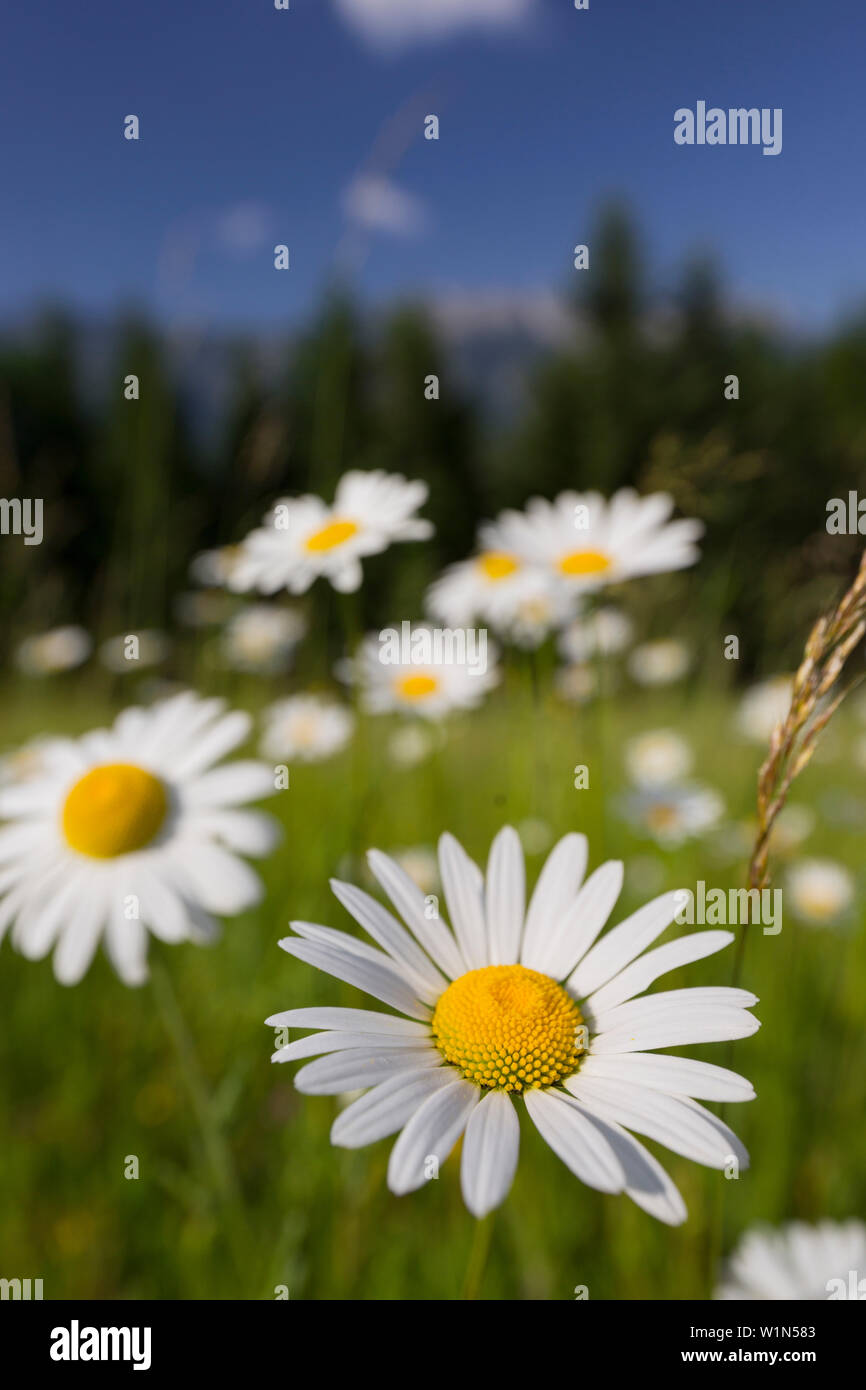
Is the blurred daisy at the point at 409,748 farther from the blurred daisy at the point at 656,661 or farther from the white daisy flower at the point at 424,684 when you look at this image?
the blurred daisy at the point at 656,661

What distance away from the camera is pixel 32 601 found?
136 inches

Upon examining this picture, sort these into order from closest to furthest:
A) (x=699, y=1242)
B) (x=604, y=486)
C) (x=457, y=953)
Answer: (x=457, y=953) < (x=699, y=1242) < (x=604, y=486)

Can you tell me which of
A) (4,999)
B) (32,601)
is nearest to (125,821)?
(4,999)

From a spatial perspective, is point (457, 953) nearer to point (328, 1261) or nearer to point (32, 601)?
point (328, 1261)

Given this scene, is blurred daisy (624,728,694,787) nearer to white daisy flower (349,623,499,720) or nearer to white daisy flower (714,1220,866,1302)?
white daisy flower (349,623,499,720)

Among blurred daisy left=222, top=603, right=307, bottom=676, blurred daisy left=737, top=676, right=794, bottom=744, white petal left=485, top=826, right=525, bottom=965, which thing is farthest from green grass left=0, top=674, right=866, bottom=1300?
blurred daisy left=222, top=603, right=307, bottom=676

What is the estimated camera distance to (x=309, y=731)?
6.00ft

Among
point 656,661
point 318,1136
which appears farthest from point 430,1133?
point 656,661

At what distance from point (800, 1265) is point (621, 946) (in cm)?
59

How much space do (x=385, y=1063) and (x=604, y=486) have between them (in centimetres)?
1440

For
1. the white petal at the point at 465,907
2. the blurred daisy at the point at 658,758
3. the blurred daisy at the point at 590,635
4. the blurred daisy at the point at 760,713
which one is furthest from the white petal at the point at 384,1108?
the blurred daisy at the point at 760,713

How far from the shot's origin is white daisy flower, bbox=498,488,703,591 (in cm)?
110

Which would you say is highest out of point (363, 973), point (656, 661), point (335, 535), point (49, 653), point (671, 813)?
point (49, 653)

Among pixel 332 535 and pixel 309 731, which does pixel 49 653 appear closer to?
pixel 309 731
